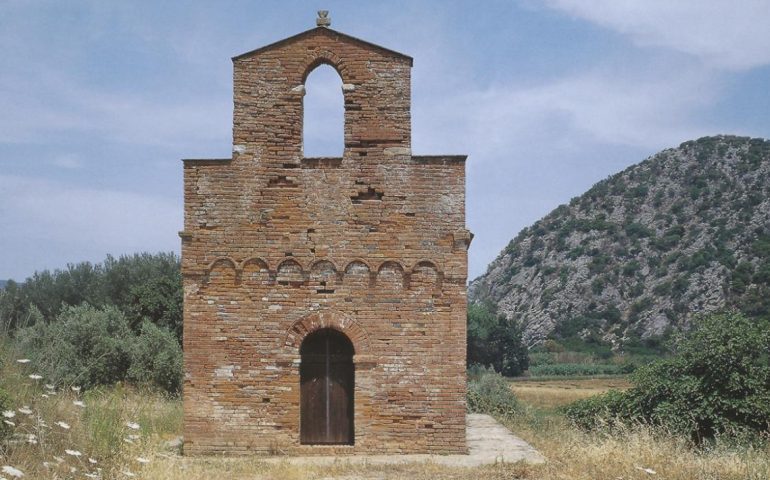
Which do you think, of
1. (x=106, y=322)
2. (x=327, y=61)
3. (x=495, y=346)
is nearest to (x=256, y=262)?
(x=327, y=61)

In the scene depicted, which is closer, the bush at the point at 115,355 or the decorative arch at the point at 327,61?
the decorative arch at the point at 327,61

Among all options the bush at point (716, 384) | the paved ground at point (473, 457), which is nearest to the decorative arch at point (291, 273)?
the paved ground at point (473, 457)

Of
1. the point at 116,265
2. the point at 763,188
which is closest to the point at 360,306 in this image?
the point at 116,265

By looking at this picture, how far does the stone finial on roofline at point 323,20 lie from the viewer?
1270 centimetres

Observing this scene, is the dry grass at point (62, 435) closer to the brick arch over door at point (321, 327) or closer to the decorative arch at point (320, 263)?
the brick arch over door at point (321, 327)

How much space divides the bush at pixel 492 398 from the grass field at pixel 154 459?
697 cm

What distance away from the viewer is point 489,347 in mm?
57500

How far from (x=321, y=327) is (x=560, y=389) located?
31.5 meters

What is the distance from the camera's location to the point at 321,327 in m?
12.2

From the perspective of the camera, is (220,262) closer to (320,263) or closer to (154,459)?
(320,263)

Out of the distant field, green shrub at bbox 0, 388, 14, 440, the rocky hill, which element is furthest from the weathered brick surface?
the rocky hill

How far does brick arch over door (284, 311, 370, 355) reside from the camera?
39.8ft

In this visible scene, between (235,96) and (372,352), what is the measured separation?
4620mm

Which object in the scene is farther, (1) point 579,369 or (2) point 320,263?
(1) point 579,369
